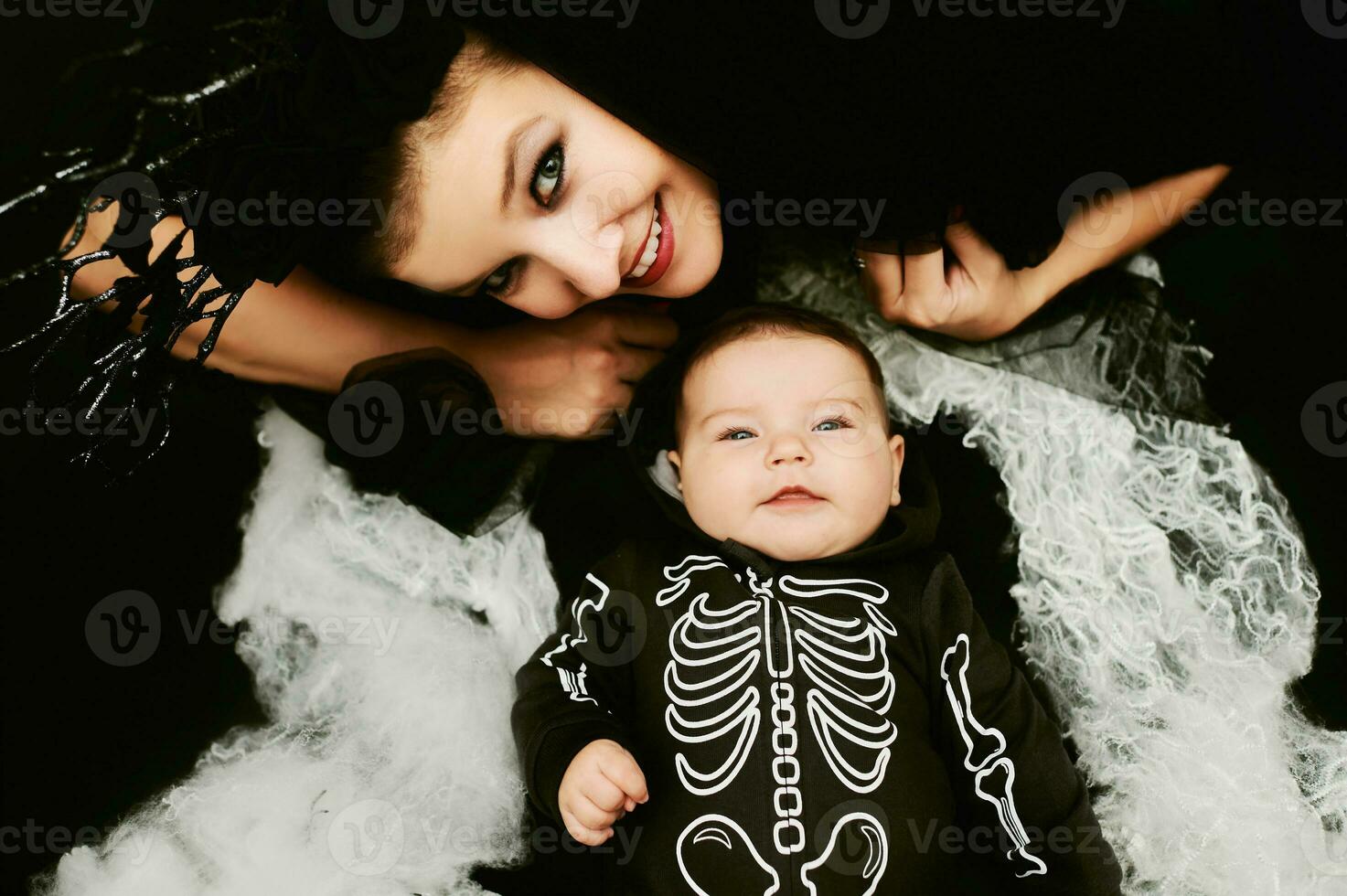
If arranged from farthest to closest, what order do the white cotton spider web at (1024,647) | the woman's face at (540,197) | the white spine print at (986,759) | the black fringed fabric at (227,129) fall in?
the white cotton spider web at (1024,647), the white spine print at (986,759), the woman's face at (540,197), the black fringed fabric at (227,129)

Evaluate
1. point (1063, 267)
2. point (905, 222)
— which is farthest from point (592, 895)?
point (1063, 267)

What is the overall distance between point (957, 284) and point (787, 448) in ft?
1.31

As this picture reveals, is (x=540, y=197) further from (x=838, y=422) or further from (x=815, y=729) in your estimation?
(x=815, y=729)

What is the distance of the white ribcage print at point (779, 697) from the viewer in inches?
44.2

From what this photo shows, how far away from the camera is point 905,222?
3.96 ft

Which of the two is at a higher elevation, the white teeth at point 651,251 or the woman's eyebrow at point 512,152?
the woman's eyebrow at point 512,152

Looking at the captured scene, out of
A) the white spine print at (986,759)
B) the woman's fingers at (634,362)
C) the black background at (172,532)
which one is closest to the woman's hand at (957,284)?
the black background at (172,532)

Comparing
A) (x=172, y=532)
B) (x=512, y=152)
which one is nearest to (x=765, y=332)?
(x=512, y=152)

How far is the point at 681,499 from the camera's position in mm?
1356

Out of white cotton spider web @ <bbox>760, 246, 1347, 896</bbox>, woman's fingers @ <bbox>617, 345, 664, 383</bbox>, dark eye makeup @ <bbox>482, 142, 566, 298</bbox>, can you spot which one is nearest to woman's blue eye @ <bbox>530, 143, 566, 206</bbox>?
dark eye makeup @ <bbox>482, 142, 566, 298</bbox>

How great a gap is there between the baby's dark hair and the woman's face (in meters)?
0.16

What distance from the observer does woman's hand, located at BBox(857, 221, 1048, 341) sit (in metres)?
1.35

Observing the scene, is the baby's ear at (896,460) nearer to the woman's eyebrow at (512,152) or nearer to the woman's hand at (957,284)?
the woman's hand at (957,284)

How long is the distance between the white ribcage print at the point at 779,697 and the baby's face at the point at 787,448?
8 cm
